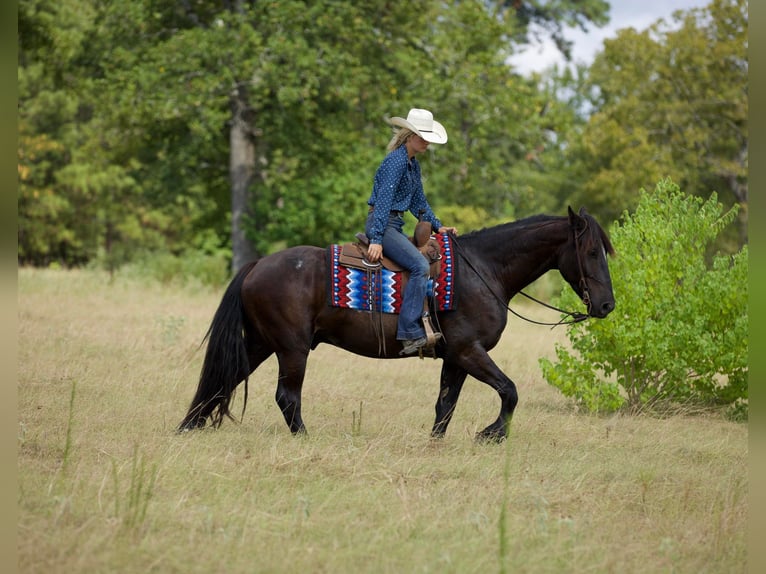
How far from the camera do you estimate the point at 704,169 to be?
2892cm

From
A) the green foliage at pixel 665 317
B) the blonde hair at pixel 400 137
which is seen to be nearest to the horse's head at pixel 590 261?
the blonde hair at pixel 400 137

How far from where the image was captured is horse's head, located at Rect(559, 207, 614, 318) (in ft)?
25.6

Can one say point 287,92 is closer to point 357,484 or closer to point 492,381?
point 492,381

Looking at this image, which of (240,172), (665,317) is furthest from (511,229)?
(240,172)

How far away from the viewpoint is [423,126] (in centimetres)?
770

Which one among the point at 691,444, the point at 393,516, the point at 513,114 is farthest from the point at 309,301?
the point at 513,114

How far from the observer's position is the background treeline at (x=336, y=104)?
A: 19922 millimetres

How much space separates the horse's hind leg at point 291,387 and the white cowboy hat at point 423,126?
2.03 m

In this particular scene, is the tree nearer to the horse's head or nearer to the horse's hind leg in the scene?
the horse's head

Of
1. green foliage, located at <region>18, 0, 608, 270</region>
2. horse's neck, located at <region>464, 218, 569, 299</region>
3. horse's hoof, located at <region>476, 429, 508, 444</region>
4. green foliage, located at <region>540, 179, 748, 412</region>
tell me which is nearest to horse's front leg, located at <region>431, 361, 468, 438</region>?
horse's hoof, located at <region>476, 429, 508, 444</region>

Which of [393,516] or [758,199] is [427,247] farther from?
[758,199]

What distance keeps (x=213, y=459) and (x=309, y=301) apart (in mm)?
1696

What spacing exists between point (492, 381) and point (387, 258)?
131 centimetres

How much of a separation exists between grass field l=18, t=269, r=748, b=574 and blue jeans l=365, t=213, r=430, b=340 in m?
0.90
